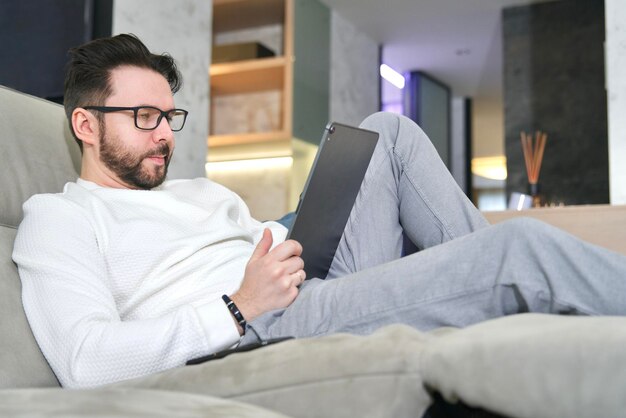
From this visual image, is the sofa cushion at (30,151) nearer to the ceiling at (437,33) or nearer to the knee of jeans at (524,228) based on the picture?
the knee of jeans at (524,228)

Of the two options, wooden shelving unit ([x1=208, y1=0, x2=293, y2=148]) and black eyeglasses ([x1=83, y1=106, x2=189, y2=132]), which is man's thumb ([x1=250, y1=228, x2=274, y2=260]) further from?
wooden shelving unit ([x1=208, y1=0, x2=293, y2=148])

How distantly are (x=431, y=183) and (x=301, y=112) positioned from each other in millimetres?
3518

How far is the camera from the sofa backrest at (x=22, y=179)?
1.19 metres

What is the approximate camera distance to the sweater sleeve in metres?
1.12

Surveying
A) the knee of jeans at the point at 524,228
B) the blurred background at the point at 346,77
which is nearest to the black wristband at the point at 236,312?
the knee of jeans at the point at 524,228

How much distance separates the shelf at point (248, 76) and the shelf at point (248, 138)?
1.17 feet

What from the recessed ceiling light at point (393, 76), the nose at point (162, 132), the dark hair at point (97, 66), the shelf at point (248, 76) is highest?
the recessed ceiling light at point (393, 76)

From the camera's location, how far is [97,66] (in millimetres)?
1603

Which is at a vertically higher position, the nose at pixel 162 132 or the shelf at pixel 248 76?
the shelf at pixel 248 76

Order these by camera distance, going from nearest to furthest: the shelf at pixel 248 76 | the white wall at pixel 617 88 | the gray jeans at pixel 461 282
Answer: the gray jeans at pixel 461 282, the white wall at pixel 617 88, the shelf at pixel 248 76

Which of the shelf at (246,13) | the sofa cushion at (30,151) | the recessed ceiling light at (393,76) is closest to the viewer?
the sofa cushion at (30,151)

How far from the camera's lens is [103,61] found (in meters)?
1.60

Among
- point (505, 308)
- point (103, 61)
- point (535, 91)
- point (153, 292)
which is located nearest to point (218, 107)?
point (535, 91)

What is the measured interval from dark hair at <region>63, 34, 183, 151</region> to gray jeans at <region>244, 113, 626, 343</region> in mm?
622
